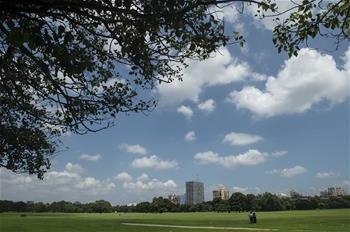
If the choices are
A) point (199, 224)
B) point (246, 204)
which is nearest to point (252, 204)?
point (246, 204)

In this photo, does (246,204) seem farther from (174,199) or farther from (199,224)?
(199,224)

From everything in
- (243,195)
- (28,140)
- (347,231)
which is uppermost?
(243,195)

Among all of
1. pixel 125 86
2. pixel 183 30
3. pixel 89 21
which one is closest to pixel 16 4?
pixel 89 21

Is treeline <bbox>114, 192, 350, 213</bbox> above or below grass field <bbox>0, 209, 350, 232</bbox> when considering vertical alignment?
above

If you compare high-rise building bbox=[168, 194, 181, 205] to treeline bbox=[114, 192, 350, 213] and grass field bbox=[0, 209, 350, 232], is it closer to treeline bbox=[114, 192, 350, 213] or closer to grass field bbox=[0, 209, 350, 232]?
treeline bbox=[114, 192, 350, 213]

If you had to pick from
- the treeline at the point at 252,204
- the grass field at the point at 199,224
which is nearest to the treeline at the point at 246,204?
the treeline at the point at 252,204

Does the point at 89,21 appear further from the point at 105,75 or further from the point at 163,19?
the point at 105,75

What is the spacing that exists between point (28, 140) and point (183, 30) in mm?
10284

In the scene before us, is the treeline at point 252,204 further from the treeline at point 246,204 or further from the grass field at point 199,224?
the grass field at point 199,224

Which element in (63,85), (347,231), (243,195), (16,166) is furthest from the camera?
(243,195)

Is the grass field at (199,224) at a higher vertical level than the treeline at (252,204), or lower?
lower

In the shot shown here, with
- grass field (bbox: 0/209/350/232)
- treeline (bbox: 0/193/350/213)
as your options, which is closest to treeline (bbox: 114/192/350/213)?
treeline (bbox: 0/193/350/213)

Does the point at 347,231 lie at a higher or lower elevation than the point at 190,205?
lower

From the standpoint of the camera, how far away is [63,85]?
14.6 meters
